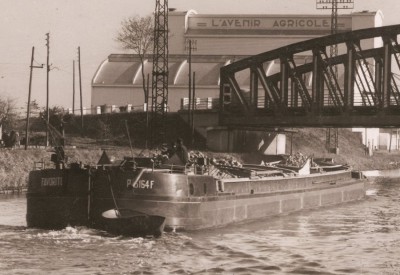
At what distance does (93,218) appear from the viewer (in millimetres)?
38688

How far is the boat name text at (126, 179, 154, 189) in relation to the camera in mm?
38188

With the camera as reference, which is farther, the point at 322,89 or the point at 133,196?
the point at 322,89

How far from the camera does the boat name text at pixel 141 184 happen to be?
1503 inches

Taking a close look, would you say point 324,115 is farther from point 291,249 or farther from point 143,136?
point 291,249

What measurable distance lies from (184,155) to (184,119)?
2339 inches

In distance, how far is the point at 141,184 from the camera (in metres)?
38.3

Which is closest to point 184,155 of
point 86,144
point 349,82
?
point 349,82

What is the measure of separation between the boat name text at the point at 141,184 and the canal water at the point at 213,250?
2066 mm

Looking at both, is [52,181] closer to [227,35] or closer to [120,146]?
[120,146]

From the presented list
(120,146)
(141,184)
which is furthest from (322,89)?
(141,184)

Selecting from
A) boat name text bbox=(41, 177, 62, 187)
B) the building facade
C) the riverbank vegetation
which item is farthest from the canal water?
the building facade

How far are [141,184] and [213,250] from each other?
4.05 meters

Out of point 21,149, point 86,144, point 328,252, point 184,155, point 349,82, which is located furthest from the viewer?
point 86,144

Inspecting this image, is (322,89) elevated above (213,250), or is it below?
above
